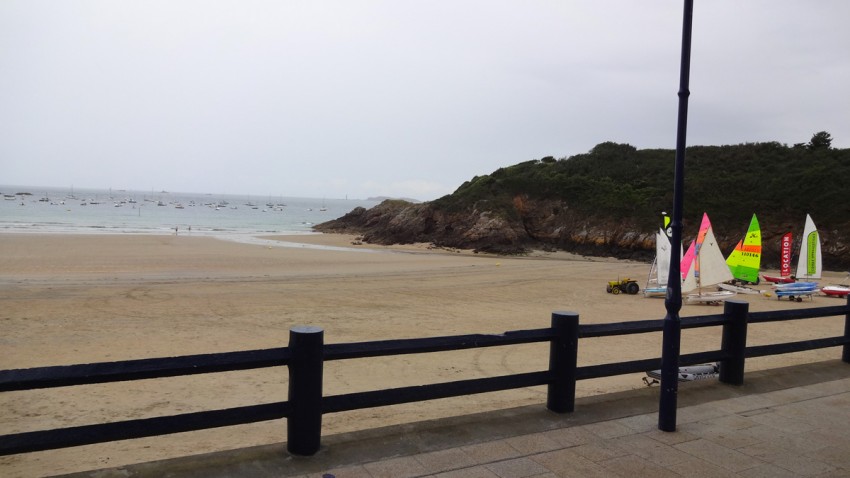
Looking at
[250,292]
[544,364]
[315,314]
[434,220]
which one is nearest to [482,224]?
[434,220]

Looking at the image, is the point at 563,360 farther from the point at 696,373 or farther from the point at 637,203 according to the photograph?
the point at 637,203

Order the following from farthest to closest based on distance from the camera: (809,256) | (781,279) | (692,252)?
(781,279)
(809,256)
(692,252)

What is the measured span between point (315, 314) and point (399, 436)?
1119 cm

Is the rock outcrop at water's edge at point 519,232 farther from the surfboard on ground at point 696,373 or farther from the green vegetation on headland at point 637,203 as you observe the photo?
the surfboard on ground at point 696,373

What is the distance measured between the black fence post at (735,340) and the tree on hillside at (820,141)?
59.8 meters

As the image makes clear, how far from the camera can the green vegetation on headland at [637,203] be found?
138ft

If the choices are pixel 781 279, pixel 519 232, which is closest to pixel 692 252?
pixel 781 279

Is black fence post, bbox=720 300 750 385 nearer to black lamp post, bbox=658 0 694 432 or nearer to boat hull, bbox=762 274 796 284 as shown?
black lamp post, bbox=658 0 694 432

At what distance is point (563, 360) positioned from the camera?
555 cm

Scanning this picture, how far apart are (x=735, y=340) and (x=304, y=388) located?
5156mm

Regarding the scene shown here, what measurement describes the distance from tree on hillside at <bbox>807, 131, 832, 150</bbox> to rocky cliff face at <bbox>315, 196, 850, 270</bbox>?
21.7 m

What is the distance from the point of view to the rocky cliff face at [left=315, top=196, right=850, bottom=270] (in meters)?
40.4

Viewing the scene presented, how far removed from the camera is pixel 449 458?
4453 millimetres

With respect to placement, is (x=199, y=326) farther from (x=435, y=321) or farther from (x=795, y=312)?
(x=795, y=312)
